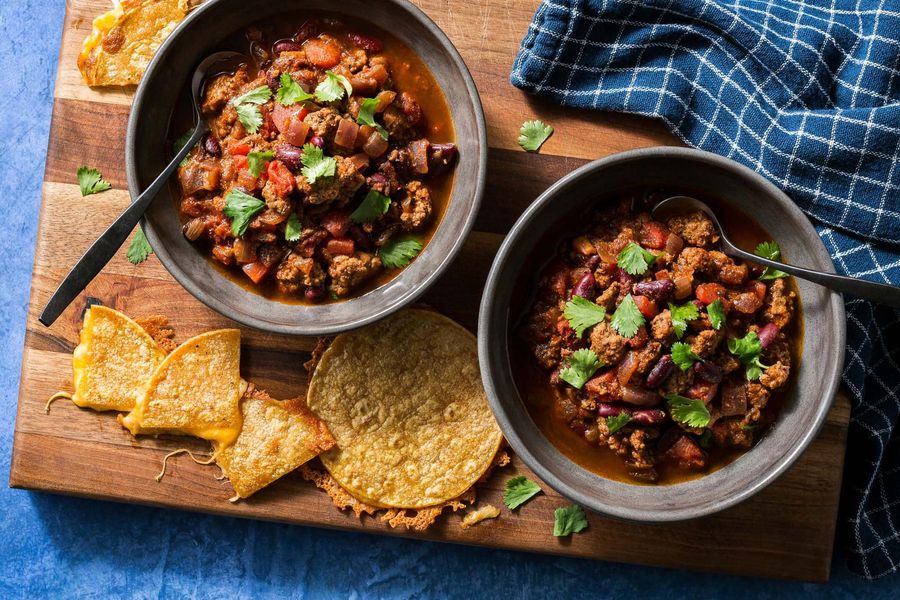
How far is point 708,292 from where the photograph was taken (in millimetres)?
3562

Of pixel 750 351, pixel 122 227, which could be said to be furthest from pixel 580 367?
pixel 122 227

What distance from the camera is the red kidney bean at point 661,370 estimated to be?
348 cm

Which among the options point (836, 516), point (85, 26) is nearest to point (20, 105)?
point (85, 26)

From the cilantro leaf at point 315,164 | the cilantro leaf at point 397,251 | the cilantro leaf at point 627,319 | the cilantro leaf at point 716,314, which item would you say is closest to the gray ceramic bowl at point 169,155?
the cilantro leaf at point 397,251

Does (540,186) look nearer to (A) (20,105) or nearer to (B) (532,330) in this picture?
(B) (532,330)

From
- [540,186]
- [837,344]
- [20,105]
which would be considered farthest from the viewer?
[20,105]

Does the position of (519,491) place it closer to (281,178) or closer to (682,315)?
(682,315)

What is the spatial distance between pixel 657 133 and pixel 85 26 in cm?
303

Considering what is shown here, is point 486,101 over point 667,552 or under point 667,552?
over

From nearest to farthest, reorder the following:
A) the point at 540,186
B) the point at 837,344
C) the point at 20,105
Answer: the point at 837,344 < the point at 540,186 < the point at 20,105

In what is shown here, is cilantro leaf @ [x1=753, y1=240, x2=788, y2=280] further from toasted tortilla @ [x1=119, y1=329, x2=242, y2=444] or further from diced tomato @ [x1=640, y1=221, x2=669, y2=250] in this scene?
toasted tortilla @ [x1=119, y1=329, x2=242, y2=444]

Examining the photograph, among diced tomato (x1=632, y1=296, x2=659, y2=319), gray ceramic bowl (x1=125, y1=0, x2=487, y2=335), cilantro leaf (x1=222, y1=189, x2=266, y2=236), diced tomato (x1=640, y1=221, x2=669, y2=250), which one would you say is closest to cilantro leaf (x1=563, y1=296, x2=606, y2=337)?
diced tomato (x1=632, y1=296, x2=659, y2=319)

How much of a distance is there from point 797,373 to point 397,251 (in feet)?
6.34

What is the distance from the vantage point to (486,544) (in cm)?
425
